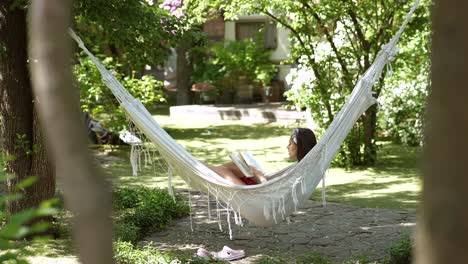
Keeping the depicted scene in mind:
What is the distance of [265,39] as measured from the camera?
1998cm

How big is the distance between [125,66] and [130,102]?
24.6 ft

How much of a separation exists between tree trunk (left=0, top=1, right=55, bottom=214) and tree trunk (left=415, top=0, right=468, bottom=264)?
4.64m

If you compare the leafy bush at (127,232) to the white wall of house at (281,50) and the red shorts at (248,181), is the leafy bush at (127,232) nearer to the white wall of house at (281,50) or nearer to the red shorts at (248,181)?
the red shorts at (248,181)

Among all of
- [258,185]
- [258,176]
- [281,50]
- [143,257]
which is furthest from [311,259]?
[281,50]

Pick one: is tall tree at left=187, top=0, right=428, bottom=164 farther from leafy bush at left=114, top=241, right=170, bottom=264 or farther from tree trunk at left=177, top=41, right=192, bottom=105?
tree trunk at left=177, top=41, right=192, bottom=105

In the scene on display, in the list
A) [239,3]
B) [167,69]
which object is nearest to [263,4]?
[239,3]

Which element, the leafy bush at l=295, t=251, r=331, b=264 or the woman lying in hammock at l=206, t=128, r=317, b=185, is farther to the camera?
the woman lying in hammock at l=206, t=128, r=317, b=185

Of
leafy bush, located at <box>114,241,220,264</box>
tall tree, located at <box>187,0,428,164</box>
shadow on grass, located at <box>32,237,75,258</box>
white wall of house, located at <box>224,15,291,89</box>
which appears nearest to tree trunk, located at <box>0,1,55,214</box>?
shadow on grass, located at <box>32,237,75,258</box>

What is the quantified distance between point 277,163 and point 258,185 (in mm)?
4516

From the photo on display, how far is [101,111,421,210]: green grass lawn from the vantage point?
24.4 ft

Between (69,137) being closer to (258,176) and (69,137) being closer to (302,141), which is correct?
(258,176)

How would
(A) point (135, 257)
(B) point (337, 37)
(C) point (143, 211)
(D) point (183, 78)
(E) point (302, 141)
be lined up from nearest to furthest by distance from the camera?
(A) point (135, 257), (C) point (143, 211), (E) point (302, 141), (B) point (337, 37), (D) point (183, 78)

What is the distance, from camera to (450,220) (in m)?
1.20

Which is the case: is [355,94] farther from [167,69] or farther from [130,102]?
[167,69]
